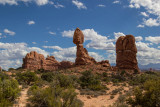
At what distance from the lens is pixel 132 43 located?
117ft

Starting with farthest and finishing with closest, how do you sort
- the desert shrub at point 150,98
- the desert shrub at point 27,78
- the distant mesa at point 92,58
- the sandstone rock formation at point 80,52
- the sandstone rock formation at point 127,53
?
the sandstone rock formation at point 80,52
the distant mesa at point 92,58
the sandstone rock formation at point 127,53
the desert shrub at point 27,78
the desert shrub at point 150,98

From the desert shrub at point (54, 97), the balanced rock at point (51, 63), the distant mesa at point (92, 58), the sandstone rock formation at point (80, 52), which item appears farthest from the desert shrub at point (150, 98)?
the balanced rock at point (51, 63)

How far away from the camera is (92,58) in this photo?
4312cm

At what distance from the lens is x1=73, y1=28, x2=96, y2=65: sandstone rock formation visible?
39.7 m

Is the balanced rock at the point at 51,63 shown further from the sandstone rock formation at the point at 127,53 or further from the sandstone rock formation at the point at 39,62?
the sandstone rock formation at the point at 127,53

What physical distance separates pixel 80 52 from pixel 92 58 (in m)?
5.42

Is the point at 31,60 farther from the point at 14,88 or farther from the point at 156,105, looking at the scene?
the point at 156,105

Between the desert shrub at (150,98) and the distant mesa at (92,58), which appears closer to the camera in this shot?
the desert shrub at (150,98)

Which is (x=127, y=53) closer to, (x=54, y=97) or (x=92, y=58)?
(x=92, y=58)

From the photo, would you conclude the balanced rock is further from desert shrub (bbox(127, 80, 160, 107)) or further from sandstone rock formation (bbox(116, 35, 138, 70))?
desert shrub (bbox(127, 80, 160, 107))

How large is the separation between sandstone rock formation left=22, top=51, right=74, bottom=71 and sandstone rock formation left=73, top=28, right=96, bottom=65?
991 cm

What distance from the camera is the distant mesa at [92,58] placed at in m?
35.2

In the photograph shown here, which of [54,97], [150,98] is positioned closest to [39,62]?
[54,97]

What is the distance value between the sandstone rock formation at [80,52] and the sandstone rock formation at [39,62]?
9.91 metres
